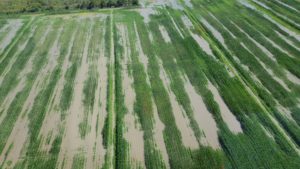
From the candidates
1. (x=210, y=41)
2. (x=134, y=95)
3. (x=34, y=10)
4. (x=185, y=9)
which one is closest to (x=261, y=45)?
(x=210, y=41)

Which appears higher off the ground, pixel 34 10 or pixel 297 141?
pixel 297 141

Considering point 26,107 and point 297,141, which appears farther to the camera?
point 26,107

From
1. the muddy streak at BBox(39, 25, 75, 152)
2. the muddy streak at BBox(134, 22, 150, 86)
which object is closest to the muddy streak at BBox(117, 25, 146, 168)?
the muddy streak at BBox(134, 22, 150, 86)

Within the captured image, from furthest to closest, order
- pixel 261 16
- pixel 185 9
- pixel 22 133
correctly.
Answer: pixel 185 9, pixel 261 16, pixel 22 133

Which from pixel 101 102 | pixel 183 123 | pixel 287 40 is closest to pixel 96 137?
pixel 101 102

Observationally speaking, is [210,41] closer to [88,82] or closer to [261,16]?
[261,16]

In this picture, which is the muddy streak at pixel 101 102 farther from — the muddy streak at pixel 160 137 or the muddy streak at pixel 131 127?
the muddy streak at pixel 160 137

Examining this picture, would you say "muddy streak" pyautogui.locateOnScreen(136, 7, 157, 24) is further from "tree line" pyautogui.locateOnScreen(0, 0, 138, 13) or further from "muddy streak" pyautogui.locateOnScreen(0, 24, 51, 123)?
"muddy streak" pyautogui.locateOnScreen(0, 24, 51, 123)
